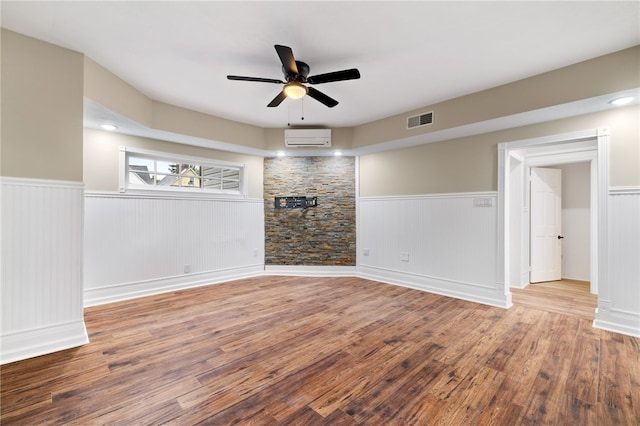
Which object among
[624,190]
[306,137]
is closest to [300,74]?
[306,137]

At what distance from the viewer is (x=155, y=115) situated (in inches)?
144

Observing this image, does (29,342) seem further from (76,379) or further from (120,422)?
(120,422)

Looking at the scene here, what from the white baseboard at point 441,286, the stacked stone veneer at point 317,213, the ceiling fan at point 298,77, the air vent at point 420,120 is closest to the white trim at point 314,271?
the stacked stone veneer at point 317,213

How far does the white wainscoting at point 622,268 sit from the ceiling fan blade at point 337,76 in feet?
10.2

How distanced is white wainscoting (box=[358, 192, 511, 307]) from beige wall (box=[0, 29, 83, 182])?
4.24 metres

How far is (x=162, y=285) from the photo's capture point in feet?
13.5

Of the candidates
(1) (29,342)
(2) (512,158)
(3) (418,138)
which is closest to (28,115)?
(1) (29,342)

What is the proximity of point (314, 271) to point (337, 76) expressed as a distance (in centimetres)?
371

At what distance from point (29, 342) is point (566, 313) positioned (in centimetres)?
572

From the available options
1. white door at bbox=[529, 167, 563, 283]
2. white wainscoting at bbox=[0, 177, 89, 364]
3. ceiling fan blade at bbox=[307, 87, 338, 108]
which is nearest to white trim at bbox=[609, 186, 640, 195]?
white door at bbox=[529, 167, 563, 283]

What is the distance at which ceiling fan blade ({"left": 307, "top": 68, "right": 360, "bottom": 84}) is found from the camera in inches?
93.0

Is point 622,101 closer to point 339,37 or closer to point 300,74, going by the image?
point 339,37

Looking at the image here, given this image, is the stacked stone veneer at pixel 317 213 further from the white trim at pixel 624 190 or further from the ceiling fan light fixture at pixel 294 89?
the white trim at pixel 624 190

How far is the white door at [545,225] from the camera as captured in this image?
4.86 meters
